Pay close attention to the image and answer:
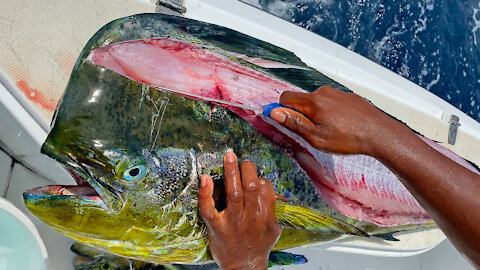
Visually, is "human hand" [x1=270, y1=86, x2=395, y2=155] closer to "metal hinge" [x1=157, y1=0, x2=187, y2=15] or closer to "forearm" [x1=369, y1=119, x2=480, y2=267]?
"forearm" [x1=369, y1=119, x2=480, y2=267]

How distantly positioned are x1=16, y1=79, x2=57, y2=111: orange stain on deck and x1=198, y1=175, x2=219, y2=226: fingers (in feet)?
3.38

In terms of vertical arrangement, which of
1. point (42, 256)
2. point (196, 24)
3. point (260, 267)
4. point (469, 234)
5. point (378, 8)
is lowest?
point (42, 256)

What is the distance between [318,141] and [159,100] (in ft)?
2.15

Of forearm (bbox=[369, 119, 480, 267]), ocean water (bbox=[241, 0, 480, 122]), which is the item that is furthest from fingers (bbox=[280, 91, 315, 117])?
ocean water (bbox=[241, 0, 480, 122])

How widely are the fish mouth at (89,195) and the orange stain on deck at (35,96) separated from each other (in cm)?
67

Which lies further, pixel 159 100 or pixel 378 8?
pixel 378 8

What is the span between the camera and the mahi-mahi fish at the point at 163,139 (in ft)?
5.44

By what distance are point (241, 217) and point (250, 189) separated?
→ 129mm

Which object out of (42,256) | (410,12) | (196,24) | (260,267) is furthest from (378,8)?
(42,256)

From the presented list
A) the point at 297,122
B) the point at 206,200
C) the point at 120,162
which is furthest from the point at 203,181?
the point at 297,122

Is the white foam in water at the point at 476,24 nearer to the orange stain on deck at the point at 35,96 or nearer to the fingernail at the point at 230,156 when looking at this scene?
the fingernail at the point at 230,156

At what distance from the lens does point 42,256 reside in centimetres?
224

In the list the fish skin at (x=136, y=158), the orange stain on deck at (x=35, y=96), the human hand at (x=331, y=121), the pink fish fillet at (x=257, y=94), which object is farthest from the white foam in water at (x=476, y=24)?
the orange stain on deck at (x=35, y=96)

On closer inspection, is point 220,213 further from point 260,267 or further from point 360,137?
point 360,137
